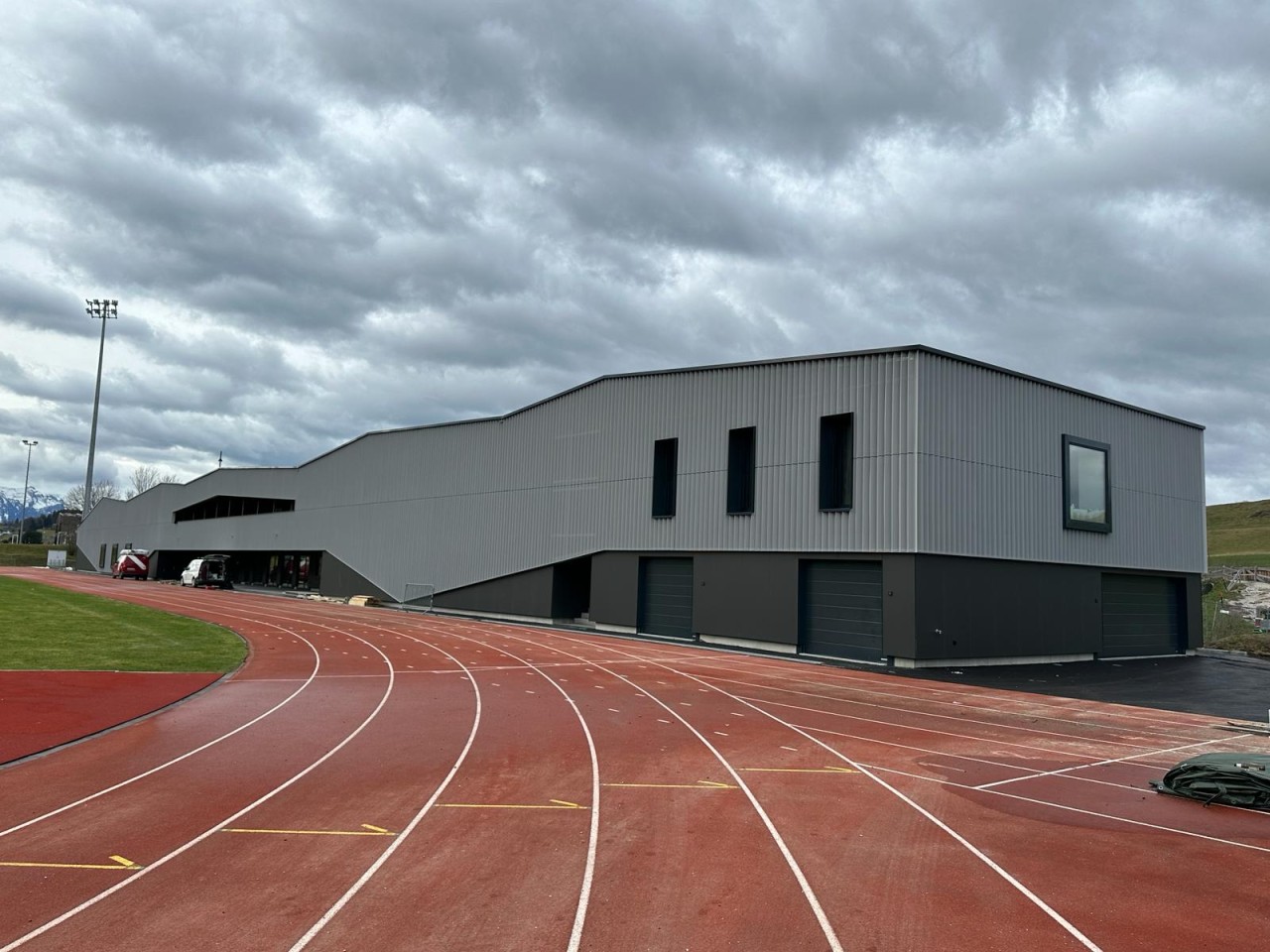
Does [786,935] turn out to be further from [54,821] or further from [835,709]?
[835,709]

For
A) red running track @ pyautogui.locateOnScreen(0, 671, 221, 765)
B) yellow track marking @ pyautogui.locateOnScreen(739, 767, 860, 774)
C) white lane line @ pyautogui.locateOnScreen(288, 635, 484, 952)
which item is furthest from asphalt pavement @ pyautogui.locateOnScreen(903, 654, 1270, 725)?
red running track @ pyautogui.locateOnScreen(0, 671, 221, 765)

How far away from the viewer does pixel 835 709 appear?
19.1 meters

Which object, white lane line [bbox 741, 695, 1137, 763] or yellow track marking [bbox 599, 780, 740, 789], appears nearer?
yellow track marking [bbox 599, 780, 740, 789]

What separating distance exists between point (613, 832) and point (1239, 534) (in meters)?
166

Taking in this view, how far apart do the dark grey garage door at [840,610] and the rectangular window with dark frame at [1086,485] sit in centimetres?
939

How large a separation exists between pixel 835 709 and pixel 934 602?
11.3 m

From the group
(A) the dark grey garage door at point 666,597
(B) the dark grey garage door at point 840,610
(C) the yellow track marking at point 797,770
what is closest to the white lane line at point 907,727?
(C) the yellow track marking at point 797,770

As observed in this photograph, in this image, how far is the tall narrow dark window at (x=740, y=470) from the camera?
35062 millimetres

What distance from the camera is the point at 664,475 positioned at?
38.6 meters

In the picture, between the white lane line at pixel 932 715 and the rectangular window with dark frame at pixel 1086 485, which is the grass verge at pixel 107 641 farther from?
the rectangular window with dark frame at pixel 1086 485

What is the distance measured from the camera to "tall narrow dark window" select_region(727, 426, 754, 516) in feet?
115

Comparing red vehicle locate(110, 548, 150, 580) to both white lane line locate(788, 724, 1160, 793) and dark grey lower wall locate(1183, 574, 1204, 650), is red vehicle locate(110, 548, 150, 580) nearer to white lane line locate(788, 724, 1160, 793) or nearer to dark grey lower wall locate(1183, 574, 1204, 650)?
white lane line locate(788, 724, 1160, 793)

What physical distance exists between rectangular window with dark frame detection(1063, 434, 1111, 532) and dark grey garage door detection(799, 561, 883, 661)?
30.8 feet

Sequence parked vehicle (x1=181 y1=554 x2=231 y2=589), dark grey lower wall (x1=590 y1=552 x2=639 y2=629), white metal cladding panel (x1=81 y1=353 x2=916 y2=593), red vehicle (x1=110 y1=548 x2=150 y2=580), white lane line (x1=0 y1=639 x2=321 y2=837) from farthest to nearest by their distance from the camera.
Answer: red vehicle (x1=110 y1=548 x2=150 y2=580) → parked vehicle (x1=181 y1=554 x2=231 y2=589) → dark grey lower wall (x1=590 y1=552 x2=639 y2=629) → white metal cladding panel (x1=81 y1=353 x2=916 y2=593) → white lane line (x1=0 y1=639 x2=321 y2=837)
